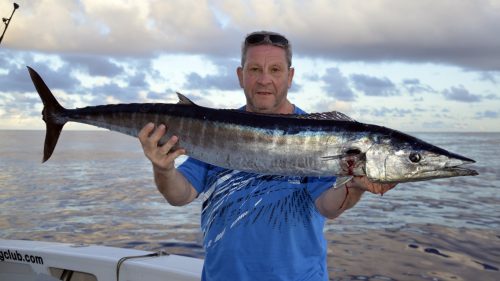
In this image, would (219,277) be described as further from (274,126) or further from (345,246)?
(345,246)

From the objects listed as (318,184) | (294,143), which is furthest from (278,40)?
(318,184)

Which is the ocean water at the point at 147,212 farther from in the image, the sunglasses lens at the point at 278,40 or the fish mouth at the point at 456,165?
the fish mouth at the point at 456,165

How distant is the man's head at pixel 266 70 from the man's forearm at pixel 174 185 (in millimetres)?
866

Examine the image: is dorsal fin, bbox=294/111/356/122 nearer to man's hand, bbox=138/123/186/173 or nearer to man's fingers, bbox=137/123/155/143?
man's hand, bbox=138/123/186/173

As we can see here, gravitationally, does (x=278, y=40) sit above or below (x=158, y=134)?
above

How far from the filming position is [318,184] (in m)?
3.79

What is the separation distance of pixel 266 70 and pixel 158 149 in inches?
42.5

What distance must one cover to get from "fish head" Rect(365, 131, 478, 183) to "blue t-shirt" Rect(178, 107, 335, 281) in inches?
16.9

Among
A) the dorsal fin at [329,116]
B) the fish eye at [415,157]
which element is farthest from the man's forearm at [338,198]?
the dorsal fin at [329,116]

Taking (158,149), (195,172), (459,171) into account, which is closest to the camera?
(459,171)

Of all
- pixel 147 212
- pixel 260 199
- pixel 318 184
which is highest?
pixel 318 184

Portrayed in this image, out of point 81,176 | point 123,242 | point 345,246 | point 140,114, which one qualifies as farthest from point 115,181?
point 140,114

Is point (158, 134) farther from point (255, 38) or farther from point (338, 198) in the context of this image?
point (338, 198)

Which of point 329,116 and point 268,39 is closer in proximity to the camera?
point 329,116
